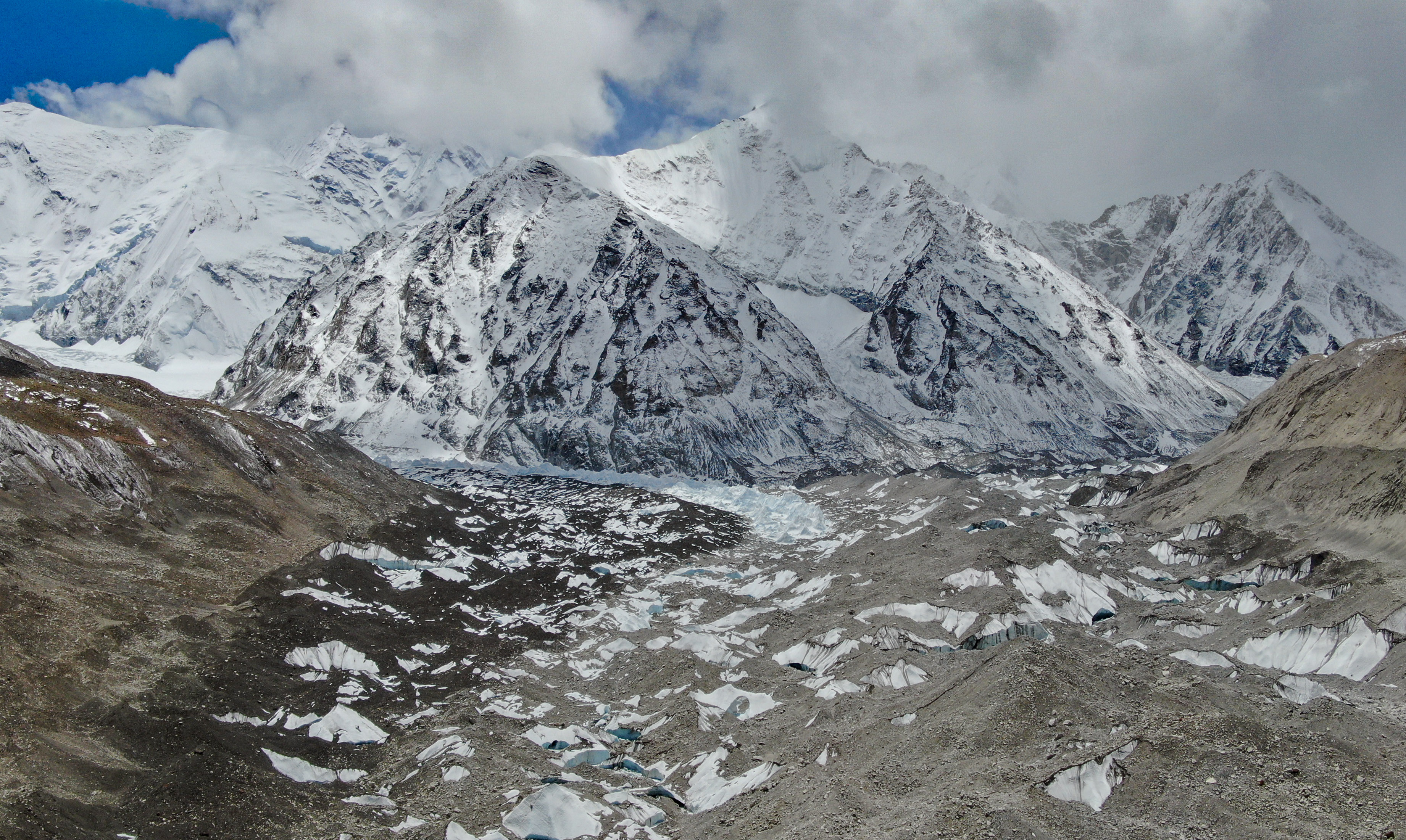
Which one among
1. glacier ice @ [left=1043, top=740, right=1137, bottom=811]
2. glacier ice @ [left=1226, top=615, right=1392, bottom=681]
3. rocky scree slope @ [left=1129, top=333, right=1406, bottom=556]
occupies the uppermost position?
rocky scree slope @ [left=1129, top=333, right=1406, bottom=556]

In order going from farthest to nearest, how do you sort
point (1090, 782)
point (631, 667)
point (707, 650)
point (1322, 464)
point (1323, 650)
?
point (1322, 464) < point (707, 650) < point (631, 667) < point (1323, 650) < point (1090, 782)

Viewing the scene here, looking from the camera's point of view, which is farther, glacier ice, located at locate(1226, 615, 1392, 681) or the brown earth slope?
glacier ice, located at locate(1226, 615, 1392, 681)

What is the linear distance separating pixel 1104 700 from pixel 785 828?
46.0 feet

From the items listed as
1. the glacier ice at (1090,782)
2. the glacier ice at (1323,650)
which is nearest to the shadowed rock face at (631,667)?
the glacier ice at (1090,782)

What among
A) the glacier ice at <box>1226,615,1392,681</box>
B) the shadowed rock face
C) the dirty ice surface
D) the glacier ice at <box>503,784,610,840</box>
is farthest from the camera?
the glacier ice at <box>1226,615,1392,681</box>

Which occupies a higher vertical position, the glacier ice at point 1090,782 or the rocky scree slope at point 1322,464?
the rocky scree slope at point 1322,464

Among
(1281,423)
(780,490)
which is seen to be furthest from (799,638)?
(780,490)

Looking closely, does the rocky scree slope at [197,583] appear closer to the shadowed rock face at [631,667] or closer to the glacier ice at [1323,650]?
the shadowed rock face at [631,667]

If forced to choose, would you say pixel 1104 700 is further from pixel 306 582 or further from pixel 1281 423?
pixel 1281 423

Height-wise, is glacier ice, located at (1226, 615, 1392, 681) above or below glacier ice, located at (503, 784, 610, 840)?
below

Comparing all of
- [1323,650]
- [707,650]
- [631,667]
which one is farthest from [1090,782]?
[631,667]

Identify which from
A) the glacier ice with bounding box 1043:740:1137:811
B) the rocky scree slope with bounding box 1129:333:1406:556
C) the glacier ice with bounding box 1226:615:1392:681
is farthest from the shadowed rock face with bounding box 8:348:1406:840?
the rocky scree slope with bounding box 1129:333:1406:556

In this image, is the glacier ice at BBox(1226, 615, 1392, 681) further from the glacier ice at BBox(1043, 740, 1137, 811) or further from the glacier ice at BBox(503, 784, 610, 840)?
the glacier ice at BBox(503, 784, 610, 840)

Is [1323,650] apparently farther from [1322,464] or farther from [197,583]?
[197,583]
